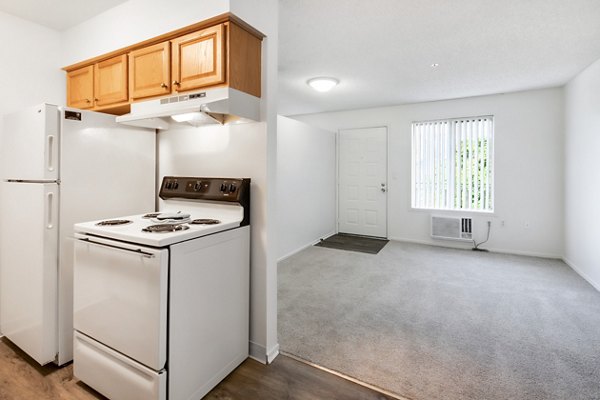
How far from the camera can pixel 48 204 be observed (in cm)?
183

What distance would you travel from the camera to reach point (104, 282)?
1.59 m

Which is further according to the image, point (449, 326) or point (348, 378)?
point (449, 326)

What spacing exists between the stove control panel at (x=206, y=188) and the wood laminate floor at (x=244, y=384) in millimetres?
1094

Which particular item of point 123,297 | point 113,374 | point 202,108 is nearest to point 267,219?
point 202,108

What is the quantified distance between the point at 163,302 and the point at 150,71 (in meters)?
1.55

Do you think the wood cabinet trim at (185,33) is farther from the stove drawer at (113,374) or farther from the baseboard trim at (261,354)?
the baseboard trim at (261,354)

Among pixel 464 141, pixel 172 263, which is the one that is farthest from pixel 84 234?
pixel 464 141

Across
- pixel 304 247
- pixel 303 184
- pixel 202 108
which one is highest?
pixel 202 108

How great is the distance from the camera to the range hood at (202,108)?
168 cm

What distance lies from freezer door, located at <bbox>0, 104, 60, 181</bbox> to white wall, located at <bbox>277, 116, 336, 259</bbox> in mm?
2276

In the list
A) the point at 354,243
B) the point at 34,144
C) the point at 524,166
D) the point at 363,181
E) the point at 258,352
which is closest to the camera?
the point at 34,144

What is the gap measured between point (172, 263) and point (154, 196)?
1246mm

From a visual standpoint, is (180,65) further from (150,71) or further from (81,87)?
(81,87)

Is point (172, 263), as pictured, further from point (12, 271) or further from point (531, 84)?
point (531, 84)
